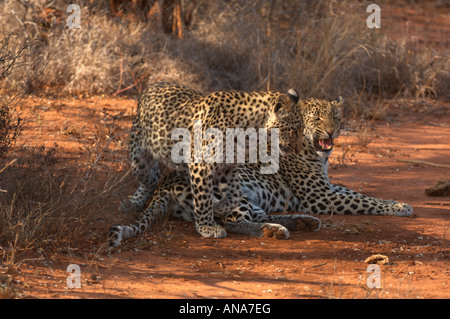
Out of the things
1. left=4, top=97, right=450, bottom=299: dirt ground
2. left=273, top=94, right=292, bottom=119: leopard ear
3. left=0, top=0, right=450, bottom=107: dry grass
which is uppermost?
left=0, top=0, right=450, bottom=107: dry grass

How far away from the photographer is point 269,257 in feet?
19.5

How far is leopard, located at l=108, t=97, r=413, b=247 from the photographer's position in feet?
21.6

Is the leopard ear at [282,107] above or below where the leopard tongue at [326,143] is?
above

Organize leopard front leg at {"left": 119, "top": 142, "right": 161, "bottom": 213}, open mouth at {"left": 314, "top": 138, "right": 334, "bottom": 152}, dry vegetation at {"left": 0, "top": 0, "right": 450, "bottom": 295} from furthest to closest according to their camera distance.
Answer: dry vegetation at {"left": 0, "top": 0, "right": 450, "bottom": 295} < open mouth at {"left": 314, "top": 138, "right": 334, "bottom": 152} < leopard front leg at {"left": 119, "top": 142, "right": 161, "bottom": 213}

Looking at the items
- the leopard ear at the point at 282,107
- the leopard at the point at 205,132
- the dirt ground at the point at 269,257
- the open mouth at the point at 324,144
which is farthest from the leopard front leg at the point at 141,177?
the open mouth at the point at 324,144

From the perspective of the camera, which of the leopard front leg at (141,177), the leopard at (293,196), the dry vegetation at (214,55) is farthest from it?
the dry vegetation at (214,55)

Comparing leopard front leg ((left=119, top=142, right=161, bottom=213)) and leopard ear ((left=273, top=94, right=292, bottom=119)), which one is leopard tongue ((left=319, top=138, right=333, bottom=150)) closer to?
leopard ear ((left=273, top=94, right=292, bottom=119))

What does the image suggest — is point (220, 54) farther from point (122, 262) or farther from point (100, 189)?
point (122, 262)

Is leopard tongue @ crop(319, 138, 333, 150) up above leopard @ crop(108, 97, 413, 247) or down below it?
above

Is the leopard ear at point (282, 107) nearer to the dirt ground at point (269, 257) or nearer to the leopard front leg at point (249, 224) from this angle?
the leopard front leg at point (249, 224)

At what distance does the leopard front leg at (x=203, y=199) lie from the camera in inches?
249

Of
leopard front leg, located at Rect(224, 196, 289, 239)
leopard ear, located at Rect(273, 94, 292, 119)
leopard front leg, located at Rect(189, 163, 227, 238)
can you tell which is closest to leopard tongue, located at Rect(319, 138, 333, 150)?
leopard front leg, located at Rect(224, 196, 289, 239)

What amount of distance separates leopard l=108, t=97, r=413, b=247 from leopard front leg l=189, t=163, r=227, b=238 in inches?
9.6

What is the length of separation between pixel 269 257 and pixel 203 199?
0.87 meters
